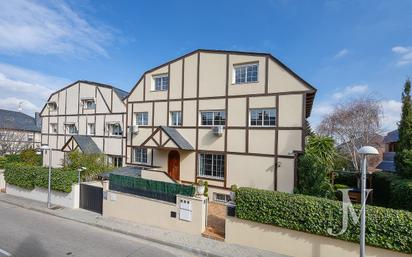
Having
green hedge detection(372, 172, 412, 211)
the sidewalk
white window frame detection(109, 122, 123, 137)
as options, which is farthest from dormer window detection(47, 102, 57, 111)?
green hedge detection(372, 172, 412, 211)

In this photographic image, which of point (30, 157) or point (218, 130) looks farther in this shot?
point (30, 157)

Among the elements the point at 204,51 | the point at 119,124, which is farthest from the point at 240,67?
the point at 119,124

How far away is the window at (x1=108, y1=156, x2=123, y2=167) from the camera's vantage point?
21.2 metres

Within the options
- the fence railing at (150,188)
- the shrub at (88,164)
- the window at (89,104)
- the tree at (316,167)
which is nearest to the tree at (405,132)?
the tree at (316,167)

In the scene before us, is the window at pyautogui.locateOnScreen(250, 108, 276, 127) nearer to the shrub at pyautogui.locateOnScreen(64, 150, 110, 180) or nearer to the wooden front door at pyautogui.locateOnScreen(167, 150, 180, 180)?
the wooden front door at pyautogui.locateOnScreen(167, 150, 180, 180)

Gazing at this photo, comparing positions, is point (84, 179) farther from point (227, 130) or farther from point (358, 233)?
point (358, 233)

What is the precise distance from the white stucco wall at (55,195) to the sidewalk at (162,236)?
514 millimetres

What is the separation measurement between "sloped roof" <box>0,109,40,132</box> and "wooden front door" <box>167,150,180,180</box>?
36617 millimetres

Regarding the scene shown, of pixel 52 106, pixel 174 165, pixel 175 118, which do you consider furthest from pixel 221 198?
pixel 52 106

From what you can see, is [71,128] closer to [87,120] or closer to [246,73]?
[87,120]

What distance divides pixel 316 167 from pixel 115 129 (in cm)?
1696

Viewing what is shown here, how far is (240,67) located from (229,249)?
10.7 meters

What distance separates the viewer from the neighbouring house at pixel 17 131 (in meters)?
32.6

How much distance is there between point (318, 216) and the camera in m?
7.90
